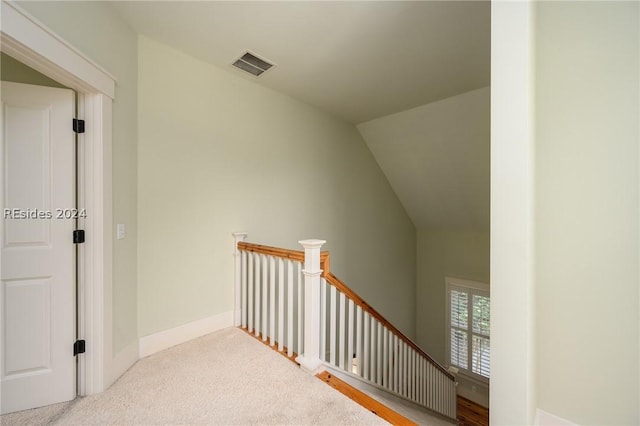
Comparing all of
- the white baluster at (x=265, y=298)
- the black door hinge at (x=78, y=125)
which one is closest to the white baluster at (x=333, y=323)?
the white baluster at (x=265, y=298)

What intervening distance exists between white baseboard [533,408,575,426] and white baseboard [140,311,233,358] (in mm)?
2550

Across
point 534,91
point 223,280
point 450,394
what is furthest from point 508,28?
point 450,394

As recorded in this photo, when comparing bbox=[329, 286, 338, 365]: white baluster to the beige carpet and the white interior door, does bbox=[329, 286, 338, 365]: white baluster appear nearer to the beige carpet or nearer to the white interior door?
the beige carpet

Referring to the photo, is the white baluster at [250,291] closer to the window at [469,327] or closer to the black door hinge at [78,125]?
the black door hinge at [78,125]

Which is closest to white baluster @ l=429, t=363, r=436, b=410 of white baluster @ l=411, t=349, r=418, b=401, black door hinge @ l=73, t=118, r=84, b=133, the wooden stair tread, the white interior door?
white baluster @ l=411, t=349, r=418, b=401

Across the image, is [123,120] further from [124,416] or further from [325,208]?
[325,208]

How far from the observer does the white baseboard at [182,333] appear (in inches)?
90.9

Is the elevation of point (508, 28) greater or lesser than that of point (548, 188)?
greater

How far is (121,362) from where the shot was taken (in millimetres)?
2029

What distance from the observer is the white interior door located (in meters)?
1.65

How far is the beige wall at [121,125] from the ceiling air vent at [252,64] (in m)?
0.90

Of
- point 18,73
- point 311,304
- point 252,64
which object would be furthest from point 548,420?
point 18,73

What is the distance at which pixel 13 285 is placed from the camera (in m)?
1.66

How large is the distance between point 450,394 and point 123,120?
617 cm
